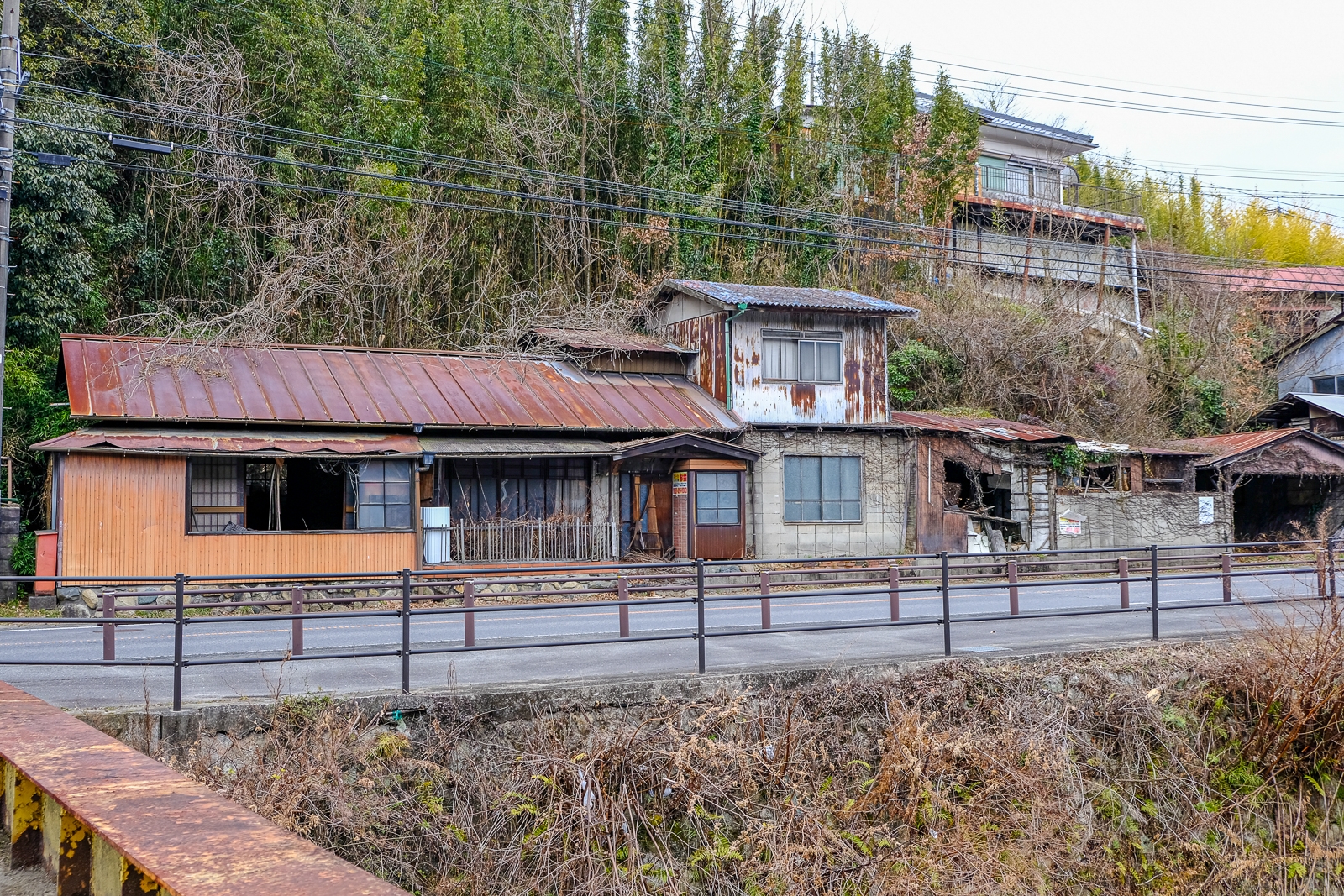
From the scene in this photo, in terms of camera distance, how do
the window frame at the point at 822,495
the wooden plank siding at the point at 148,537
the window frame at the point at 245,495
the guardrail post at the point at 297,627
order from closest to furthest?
the guardrail post at the point at 297,627 < the wooden plank siding at the point at 148,537 < the window frame at the point at 245,495 < the window frame at the point at 822,495

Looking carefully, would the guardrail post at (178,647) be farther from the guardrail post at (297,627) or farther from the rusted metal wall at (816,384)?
the rusted metal wall at (816,384)

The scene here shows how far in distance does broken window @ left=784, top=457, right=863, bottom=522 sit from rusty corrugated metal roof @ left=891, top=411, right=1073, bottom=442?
6.63 ft

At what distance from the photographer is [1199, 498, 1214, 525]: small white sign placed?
1072 inches

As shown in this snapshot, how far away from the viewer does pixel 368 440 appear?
67.7ft

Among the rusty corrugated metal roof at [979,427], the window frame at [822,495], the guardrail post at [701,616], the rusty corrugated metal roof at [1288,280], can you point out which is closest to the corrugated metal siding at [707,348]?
the window frame at [822,495]

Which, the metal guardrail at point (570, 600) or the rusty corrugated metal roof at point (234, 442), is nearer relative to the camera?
the metal guardrail at point (570, 600)

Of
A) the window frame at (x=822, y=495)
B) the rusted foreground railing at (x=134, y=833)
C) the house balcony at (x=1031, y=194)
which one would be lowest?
the rusted foreground railing at (x=134, y=833)

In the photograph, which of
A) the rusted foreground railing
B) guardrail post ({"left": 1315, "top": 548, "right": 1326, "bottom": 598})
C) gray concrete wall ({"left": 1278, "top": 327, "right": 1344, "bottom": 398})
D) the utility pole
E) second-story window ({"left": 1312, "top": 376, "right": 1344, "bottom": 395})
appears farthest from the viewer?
gray concrete wall ({"left": 1278, "top": 327, "right": 1344, "bottom": 398})

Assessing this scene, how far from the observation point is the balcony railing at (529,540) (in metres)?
21.9

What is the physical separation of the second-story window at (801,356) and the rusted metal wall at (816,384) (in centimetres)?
13

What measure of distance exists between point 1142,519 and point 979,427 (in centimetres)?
507

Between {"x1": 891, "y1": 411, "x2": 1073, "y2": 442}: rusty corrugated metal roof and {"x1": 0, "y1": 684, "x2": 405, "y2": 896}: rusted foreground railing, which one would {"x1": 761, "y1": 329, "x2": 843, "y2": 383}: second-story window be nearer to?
{"x1": 891, "y1": 411, "x2": 1073, "y2": 442}: rusty corrugated metal roof

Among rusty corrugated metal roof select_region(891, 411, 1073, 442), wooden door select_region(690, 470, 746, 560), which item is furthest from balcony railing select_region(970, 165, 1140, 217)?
wooden door select_region(690, 470, 746, 560)

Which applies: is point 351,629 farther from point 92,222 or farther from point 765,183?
point 765,183
